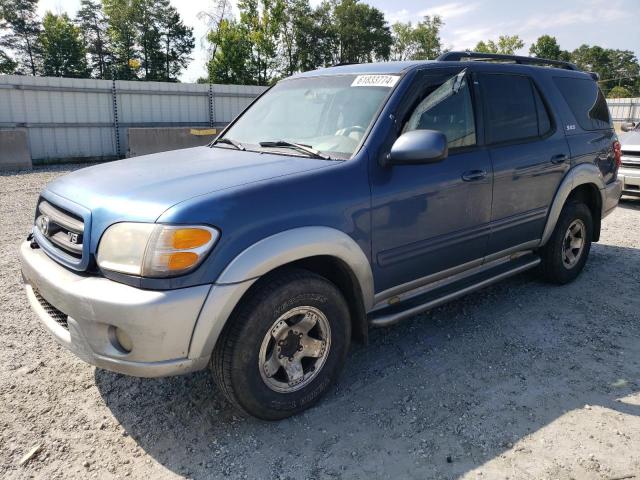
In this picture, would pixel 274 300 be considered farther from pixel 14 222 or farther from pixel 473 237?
pixel 14 222

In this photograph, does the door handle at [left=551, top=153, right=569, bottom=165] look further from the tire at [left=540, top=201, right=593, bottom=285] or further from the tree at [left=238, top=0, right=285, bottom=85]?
the tree at [left=238, top=0, right=285, bottom=85]

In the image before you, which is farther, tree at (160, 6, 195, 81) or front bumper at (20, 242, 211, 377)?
tree at (160, 6, 195, 81)

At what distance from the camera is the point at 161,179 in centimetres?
275

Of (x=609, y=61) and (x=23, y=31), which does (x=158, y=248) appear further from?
(x=609, y=61)

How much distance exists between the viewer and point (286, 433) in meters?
2.71

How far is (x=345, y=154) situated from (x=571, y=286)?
3.12 metres

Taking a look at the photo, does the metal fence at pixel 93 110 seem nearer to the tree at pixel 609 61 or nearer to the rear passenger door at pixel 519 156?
the rear passenger door at pixel 519 156

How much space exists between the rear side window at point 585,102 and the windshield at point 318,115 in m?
2.21

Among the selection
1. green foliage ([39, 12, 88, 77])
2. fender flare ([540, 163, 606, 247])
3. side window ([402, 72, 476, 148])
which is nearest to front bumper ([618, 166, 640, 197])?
fender flare ([540, 163, 606, 247])

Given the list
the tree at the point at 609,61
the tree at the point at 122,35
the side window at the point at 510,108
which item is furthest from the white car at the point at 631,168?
the tree at the point at 609,61

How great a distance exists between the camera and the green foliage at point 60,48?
4916 cm

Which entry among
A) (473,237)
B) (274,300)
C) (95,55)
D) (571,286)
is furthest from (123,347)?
(95,55)

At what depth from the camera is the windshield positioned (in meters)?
3.13

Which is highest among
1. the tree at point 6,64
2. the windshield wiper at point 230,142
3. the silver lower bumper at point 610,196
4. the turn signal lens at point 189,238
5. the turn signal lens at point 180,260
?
the tree at point 6,64
